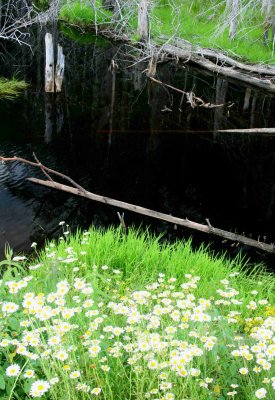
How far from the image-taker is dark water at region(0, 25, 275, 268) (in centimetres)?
1089

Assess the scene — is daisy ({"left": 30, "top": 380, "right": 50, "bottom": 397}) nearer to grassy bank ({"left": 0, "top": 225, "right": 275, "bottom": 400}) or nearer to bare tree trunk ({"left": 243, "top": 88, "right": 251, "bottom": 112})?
grassy bank ({"left": 0, "top": 225, "right": 275, "bottom": 400})

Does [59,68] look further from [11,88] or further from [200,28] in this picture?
[200,28]

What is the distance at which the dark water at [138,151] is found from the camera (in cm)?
1089

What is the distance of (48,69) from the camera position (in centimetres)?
1948

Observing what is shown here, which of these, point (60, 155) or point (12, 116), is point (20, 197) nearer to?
point (60, 155)

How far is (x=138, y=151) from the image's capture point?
596 inches

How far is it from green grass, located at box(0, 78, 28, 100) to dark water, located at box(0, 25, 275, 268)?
Answer: 548 mm

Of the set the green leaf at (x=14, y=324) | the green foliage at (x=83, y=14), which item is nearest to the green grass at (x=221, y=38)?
the green foliage at (x=83, y=14)

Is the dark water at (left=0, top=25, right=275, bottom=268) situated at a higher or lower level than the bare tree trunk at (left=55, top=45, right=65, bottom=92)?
lower

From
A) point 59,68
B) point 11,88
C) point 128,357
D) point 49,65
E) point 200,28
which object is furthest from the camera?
point 200,28

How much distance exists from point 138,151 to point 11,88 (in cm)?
788

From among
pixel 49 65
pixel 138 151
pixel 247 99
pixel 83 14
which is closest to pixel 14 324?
pixel 138 151

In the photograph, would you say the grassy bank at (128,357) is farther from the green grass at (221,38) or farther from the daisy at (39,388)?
the green grass at (221,38)

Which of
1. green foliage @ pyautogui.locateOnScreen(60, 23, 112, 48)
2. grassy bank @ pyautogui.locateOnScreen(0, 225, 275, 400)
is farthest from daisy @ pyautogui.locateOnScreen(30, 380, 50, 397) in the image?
green foliage @ pyautogui.locateOnScreen(60, 23, 112, 48)
